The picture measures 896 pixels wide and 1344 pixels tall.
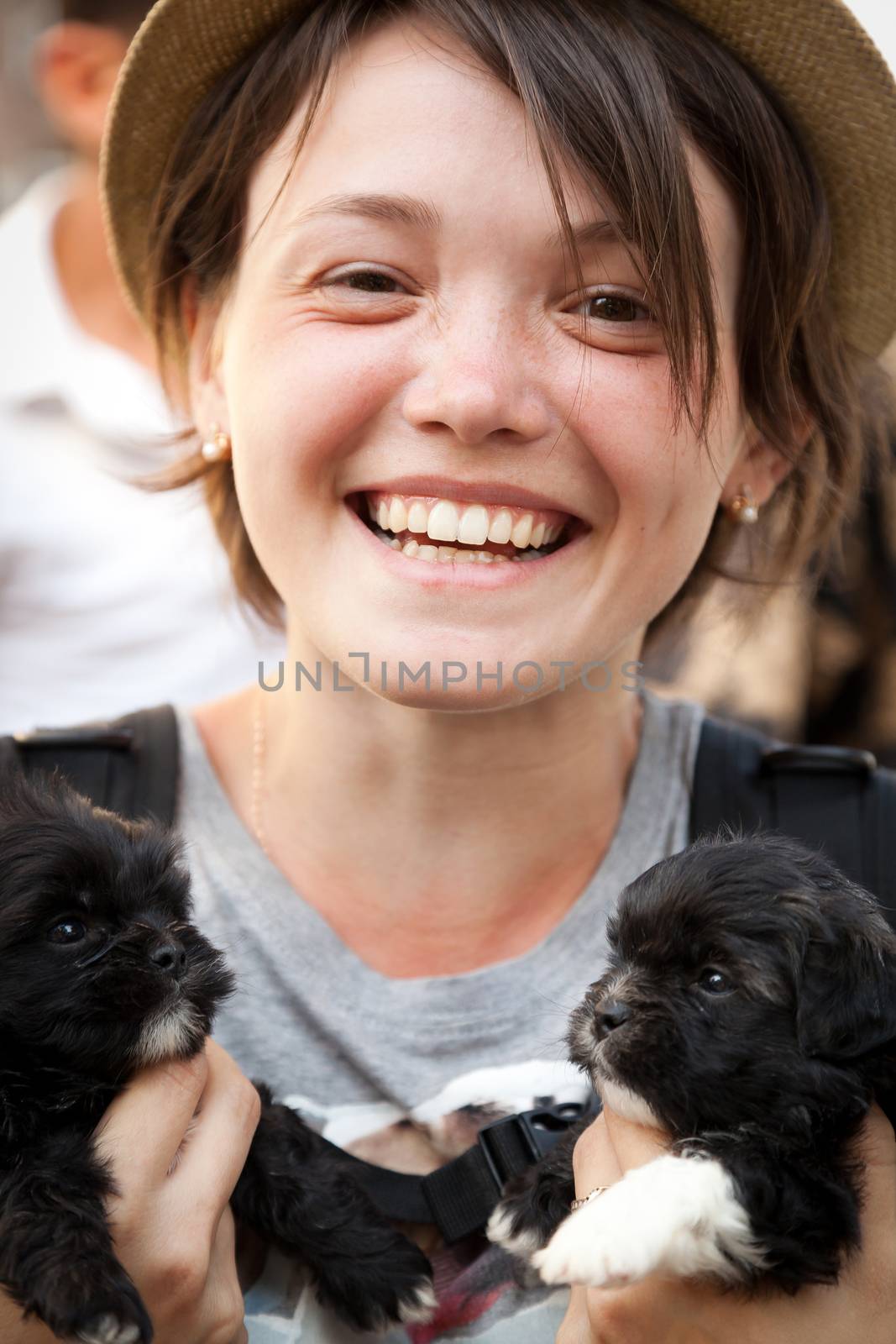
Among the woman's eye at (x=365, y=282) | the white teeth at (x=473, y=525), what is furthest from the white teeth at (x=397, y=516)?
the woman's eye at (x=365, y=282)

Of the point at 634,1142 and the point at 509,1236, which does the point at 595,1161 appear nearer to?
the point at 634,1142

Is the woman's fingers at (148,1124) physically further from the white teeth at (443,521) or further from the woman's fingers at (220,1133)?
the white teeth at (443,521)

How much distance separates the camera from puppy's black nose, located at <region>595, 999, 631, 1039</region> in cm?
192

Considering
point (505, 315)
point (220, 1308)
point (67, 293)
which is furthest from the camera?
point (67, 293)

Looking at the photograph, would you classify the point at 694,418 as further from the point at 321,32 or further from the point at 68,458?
the point at 68,458

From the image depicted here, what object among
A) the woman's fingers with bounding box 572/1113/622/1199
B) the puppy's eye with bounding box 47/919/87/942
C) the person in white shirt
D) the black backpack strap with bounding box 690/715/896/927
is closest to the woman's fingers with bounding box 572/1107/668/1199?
the woman's fingers with bounding box 572/1113/622/1199

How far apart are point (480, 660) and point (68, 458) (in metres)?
4.08

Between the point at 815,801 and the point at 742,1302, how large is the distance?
958 mm

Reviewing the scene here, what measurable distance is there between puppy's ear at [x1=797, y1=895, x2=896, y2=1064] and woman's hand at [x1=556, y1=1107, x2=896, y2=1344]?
0.18m

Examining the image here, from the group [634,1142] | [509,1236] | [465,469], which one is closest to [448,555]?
[465,469]

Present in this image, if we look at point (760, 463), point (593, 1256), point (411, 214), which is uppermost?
point (411, 214)

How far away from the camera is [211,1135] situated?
203 cm

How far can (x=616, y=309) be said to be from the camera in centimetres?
223

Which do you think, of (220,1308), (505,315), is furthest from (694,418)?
(220,1308)
